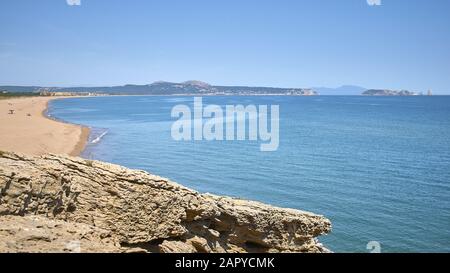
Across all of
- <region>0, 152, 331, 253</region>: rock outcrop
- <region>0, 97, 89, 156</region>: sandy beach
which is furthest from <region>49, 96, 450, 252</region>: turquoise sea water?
<region>0, 152, 331, 253</region>: rock outcrop

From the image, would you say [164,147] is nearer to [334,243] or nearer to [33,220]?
[334,243]

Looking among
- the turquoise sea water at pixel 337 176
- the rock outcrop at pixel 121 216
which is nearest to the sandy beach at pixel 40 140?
the turquoise sea water at pixel 337 176

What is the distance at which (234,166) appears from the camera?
152 feet

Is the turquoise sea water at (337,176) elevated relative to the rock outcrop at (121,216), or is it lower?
lower

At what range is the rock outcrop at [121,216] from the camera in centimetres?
934

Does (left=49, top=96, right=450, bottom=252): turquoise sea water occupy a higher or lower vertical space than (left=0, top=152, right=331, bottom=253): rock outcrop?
lower

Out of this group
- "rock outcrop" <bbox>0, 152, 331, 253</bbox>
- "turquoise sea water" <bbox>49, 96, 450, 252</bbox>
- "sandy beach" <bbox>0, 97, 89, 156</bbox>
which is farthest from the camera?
"sandy beach" <bbox>0, 97, 89, 156</bbox>

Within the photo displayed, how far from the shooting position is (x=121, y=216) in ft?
37.0

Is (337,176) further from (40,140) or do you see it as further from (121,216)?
(40,140)

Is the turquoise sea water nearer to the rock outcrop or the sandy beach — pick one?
the sandy beach

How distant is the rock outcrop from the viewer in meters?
9.34

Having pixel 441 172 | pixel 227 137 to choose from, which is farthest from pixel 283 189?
pixel 227 137

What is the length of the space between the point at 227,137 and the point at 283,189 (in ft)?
121

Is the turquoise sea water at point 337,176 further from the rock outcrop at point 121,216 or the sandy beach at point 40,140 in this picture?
the rock outcrop at point 121,216
